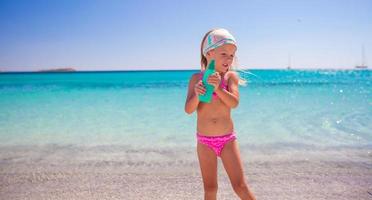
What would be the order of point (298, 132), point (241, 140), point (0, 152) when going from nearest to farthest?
point (0, 152) → point (241, 140) → point (298, 132)

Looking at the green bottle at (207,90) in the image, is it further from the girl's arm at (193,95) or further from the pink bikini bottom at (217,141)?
the pink bikini bottom at (217,141)

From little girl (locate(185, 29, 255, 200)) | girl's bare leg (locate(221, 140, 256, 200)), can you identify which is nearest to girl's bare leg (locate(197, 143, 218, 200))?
little girl (locate(185, 29, 255, 200))

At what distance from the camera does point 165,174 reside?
15.2ft

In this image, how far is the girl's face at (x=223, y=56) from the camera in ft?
8.51

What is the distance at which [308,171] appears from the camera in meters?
4.68

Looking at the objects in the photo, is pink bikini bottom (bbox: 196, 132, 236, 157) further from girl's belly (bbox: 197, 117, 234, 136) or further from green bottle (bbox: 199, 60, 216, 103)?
→ green bottle (bbox: 199, 60, 216, 103)

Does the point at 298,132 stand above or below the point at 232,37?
below

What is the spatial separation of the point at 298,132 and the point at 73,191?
5.48m

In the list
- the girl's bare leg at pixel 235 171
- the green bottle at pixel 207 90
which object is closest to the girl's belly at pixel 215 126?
the girl's bare leg at pixel 235 171

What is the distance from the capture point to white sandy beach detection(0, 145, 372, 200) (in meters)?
3.92

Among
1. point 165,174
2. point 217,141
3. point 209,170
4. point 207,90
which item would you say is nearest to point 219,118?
point 217,141

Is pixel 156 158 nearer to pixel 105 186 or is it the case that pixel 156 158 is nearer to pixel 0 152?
pixel 105 186

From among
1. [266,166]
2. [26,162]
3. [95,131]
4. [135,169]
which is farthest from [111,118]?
[266,166]

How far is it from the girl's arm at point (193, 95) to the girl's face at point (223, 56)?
0.22 m
